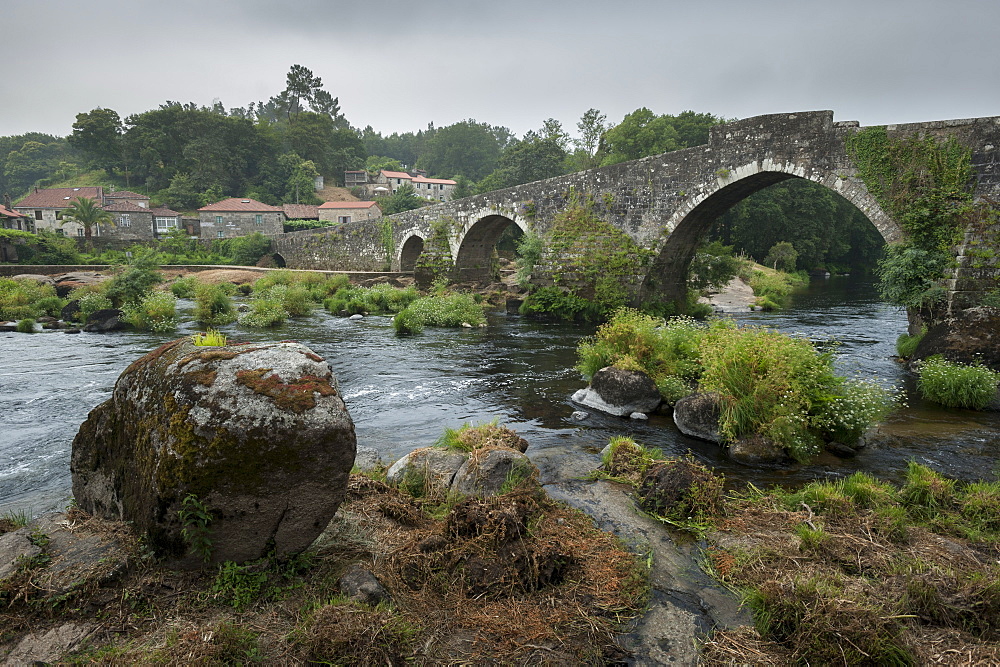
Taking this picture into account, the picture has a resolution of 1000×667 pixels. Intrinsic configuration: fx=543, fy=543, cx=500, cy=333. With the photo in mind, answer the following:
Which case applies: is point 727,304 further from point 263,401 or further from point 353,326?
point 263,401

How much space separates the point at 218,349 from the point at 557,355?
9.97m

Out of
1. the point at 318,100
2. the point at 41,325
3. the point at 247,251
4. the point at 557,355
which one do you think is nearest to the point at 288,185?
the point at 247,251

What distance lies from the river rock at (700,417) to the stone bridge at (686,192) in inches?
303

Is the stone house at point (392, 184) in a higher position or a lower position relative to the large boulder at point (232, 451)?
higher

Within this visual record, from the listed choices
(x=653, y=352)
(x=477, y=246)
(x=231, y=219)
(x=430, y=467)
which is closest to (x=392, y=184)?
(x=231, y=219)

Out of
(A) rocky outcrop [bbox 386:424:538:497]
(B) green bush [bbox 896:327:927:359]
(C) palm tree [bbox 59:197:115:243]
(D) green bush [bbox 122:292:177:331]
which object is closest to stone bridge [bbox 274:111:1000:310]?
(B) green bush [bbox 896:327:927:359]

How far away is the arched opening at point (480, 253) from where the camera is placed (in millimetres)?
24348

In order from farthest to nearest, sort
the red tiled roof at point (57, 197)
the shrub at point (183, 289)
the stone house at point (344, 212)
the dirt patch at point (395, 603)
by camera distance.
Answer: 1. the stone house at point (344, 212)
2. the red tiled roof at point (57, 197)
3. the shrub at point (183, 289)
4. the dirt patch at point (395, 603)

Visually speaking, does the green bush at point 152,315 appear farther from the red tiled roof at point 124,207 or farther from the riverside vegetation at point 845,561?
the red tiled roof at point 124,207

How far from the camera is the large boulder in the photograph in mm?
2889

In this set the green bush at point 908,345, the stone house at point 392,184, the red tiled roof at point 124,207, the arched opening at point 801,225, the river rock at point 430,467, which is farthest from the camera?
the stone house at point 392,184

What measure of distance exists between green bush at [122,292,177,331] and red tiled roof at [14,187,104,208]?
4075 centimetres

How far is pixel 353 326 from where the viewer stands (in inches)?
679

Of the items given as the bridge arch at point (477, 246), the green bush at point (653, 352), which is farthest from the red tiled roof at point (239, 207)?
the green bush at point (653, 352)
